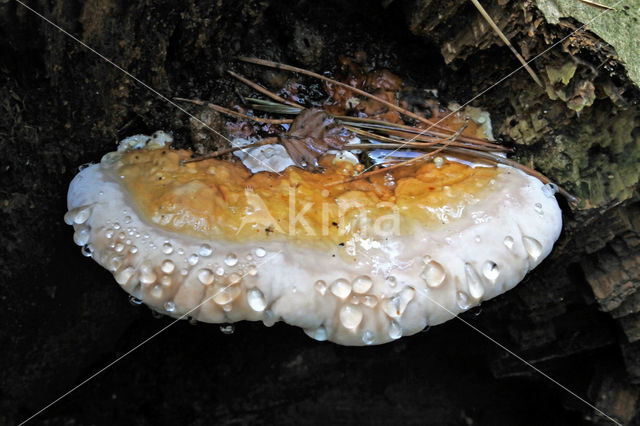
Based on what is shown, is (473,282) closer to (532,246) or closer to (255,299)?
(532,246)

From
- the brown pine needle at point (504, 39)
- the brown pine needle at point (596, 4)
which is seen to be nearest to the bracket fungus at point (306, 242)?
the brown pine needle at point (504, 39)

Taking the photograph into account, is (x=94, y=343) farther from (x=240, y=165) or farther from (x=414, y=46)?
(x=414, y=46)

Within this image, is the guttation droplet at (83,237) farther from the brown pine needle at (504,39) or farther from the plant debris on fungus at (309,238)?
the brown pine needle at (504,39)

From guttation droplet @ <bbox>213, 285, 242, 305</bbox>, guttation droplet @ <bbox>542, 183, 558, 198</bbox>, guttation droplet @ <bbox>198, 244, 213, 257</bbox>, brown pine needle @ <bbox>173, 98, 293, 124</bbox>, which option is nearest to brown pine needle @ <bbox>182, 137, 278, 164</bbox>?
brown pine needle @ <bbox>173, 98, 293, 124</bbox>

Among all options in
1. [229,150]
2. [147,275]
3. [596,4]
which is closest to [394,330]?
[147,275]

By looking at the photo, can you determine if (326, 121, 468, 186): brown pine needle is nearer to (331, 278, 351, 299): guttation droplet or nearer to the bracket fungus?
the bracket fungus
